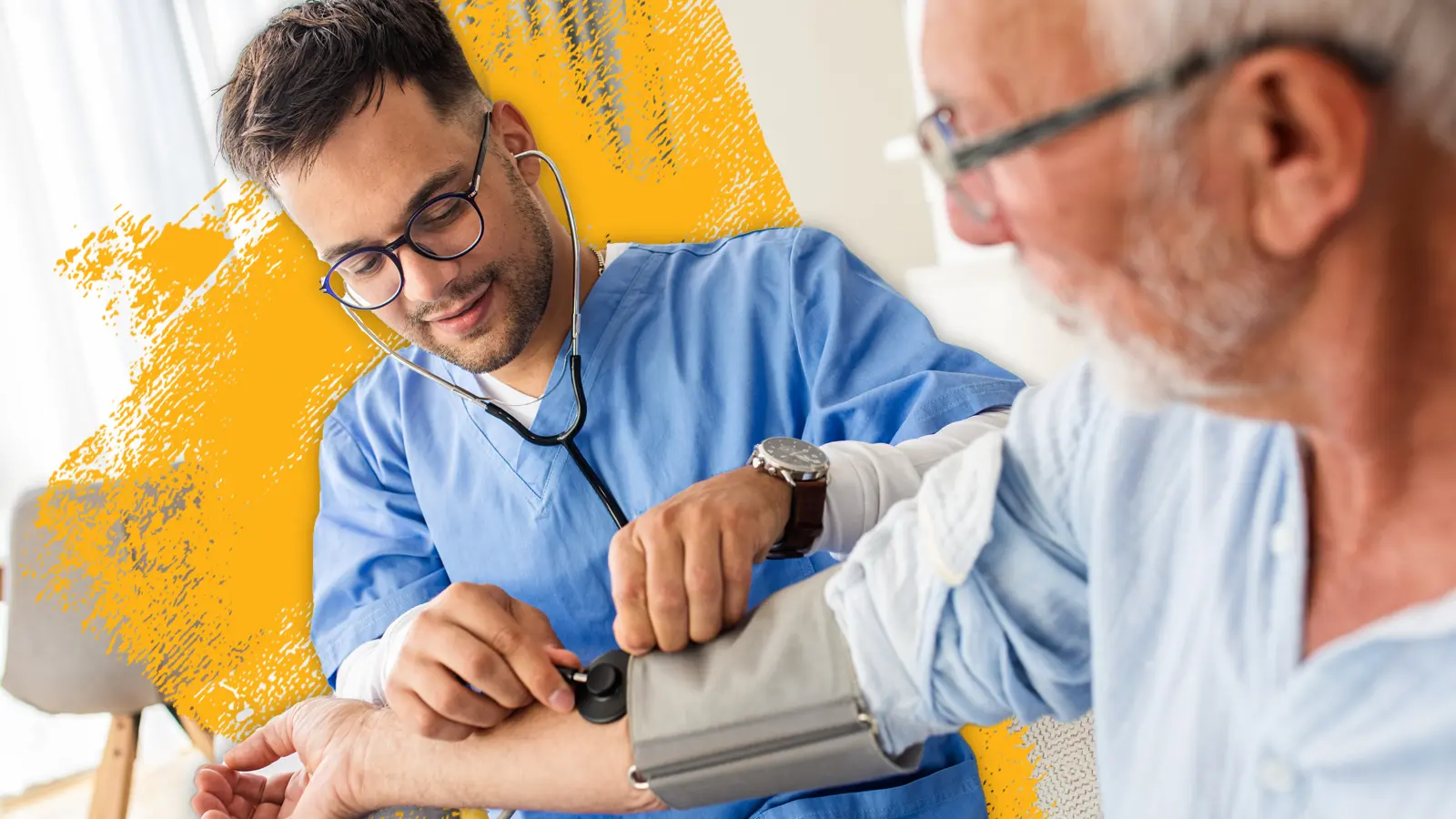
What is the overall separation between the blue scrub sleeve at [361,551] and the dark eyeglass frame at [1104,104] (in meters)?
1.06

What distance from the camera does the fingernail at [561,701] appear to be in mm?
953

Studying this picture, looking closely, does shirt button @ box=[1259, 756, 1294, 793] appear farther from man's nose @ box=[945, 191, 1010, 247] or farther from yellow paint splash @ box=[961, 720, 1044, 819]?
yellow paint splash @ box=[961, 720, 1044, 819]

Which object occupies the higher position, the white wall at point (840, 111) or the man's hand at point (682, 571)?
the white wall at point (840, 111)

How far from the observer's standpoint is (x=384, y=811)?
3.65ft

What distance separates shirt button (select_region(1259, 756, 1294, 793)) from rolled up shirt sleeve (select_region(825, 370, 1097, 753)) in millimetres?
191

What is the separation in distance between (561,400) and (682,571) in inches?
20.6

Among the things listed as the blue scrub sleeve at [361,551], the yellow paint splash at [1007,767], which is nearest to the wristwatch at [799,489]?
the yellow paint splash at [1007,767]

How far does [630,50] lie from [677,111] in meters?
0.13

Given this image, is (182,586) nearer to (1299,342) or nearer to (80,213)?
(80,213)

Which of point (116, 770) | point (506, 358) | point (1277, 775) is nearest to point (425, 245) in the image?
point (506, 358)

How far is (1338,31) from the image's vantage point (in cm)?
47

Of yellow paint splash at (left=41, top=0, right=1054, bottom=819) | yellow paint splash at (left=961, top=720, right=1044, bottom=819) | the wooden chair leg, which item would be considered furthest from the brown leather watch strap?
the wooden chair leg

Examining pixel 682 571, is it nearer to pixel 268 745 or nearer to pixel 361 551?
pixel 268 745

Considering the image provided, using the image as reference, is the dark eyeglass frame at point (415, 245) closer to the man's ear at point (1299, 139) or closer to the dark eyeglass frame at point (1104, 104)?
the dark eyeglass frame at point (1104, 104)
